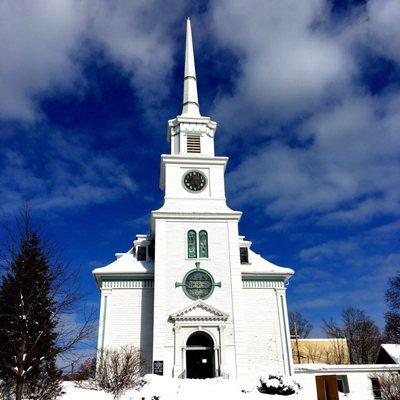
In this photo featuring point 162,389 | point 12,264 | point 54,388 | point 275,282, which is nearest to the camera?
point 12,264

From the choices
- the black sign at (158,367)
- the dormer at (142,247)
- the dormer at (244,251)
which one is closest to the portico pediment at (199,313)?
→ the black sign at (158,367)

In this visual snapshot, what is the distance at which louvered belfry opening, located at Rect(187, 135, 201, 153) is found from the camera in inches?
1459

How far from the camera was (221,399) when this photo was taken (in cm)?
2088

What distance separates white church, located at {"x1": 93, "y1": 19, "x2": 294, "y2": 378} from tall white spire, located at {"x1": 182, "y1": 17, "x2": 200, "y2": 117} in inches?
238

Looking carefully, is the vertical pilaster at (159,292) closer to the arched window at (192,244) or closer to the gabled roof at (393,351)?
the arched window at (192,244)

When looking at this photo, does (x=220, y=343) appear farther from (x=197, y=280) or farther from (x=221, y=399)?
(x=221, y=399)

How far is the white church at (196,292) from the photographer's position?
28875mm

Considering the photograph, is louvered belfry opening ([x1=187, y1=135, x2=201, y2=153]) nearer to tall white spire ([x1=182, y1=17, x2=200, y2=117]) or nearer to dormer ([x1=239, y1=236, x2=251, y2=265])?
tall white spire ([x1=182, y1=17, x2=200, y2=117])

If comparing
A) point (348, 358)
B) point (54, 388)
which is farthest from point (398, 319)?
point (54, 388)

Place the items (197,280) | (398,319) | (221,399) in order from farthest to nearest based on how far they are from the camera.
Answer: (398,319)
(197,280)
(221,399)

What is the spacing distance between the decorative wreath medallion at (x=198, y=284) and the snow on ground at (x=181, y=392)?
22.1 ft

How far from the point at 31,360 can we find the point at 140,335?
15511 millimetres

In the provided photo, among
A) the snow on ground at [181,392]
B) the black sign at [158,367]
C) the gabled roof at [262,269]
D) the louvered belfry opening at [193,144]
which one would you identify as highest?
the louvered belfry opening at [193,144]

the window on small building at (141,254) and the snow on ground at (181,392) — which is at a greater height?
the window on small building at (141,254)
